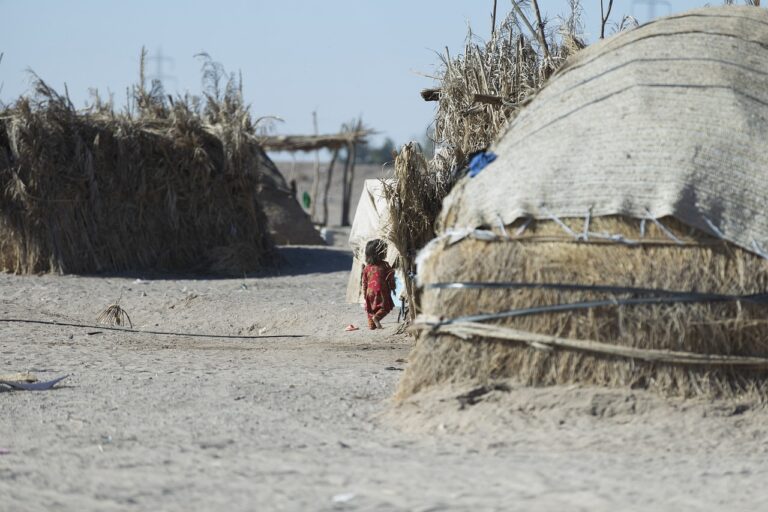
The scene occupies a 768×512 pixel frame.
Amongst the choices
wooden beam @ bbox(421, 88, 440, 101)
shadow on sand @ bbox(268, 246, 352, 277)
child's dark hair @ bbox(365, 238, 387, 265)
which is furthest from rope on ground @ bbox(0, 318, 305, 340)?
shadow on sand @ bbox(268, 246, 352, 277)

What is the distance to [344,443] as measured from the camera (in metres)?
5.38

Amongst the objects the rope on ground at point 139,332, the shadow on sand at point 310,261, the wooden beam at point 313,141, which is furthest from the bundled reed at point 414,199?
the wooden beam at point 313,141

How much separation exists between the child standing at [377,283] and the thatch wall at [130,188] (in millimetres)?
6543

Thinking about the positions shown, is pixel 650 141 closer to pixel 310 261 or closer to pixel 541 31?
pixel 541 31

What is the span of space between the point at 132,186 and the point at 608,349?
11.1 metres

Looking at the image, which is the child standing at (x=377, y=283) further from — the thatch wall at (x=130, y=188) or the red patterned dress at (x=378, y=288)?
the thatch wall at (x=130, y=188)

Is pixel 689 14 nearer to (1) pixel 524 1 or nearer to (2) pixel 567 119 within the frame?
(2) pixel 567 119

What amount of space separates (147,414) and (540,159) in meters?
2.66

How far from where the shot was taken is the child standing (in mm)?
9305

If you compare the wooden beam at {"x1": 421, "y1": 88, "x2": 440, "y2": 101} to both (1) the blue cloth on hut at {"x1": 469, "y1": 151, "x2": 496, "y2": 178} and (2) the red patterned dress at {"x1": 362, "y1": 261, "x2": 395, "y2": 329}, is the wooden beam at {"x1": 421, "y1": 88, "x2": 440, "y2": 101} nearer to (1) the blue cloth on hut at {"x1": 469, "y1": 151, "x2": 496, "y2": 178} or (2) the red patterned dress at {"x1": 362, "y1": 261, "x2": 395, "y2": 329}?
(2) the red patterned dress at {"x1": 362, "y1": 261, "x2": 395, "y2": 329}

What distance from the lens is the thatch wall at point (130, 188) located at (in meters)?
14.6

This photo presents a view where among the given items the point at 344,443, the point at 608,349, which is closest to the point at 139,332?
the point at 344,443

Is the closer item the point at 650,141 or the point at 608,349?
the point at 608,349

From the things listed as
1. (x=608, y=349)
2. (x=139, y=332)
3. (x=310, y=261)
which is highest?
(x=310, y=261)
